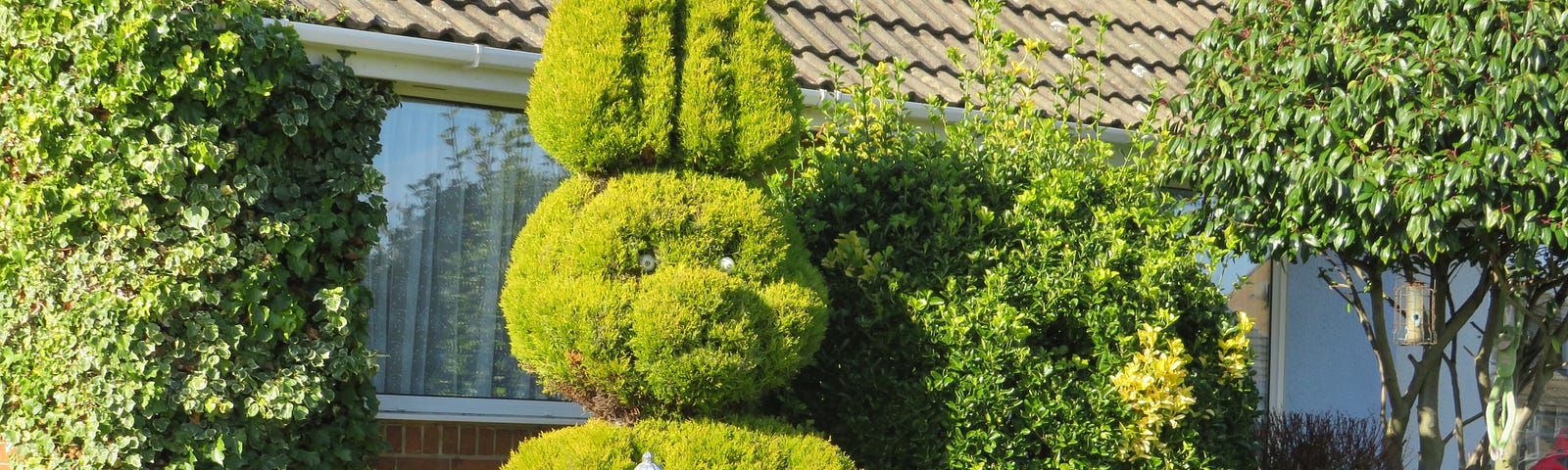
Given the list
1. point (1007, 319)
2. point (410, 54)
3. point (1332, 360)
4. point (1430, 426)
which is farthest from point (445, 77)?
point (1332, 360)

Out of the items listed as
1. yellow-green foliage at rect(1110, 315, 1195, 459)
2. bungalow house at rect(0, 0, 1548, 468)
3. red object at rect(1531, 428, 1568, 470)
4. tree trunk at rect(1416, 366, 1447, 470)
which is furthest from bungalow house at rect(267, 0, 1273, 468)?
red object at rect(1531, 428, 1568, 470)

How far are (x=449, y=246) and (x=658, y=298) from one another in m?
2.00

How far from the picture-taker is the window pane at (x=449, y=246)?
19.0ft

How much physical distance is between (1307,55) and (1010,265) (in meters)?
1.61

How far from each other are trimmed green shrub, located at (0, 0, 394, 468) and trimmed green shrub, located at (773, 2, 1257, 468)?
193cm

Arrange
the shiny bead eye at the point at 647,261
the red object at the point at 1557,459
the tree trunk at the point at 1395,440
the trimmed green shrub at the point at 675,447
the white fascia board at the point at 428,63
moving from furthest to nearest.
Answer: the red object at the point at 1557,459 < the tree trunk at the point at 1395,440 < the white fascia board at the point at 428,63 < the shiny bead eye at the point at 647,261 < the trimmed green shrub at the point at 675,447

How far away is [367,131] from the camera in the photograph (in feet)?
17.5

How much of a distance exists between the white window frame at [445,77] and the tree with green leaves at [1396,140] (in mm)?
2947

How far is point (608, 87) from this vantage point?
14.5 feet

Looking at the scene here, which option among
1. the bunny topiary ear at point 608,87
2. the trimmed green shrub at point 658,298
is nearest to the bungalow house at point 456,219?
the bunny topiary ear at point 608,87

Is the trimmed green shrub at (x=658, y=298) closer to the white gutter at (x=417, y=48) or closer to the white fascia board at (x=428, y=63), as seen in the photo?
the white fascia board at (x=428, y=63)

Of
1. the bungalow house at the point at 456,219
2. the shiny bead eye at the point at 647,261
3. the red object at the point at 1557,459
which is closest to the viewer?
the shiny bead eye at the point at 647,261

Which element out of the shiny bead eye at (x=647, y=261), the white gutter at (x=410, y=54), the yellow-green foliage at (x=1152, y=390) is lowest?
the yellow-green foliage at (x=1152, y=390)

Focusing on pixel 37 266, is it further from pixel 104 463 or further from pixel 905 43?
pixel 905 43
